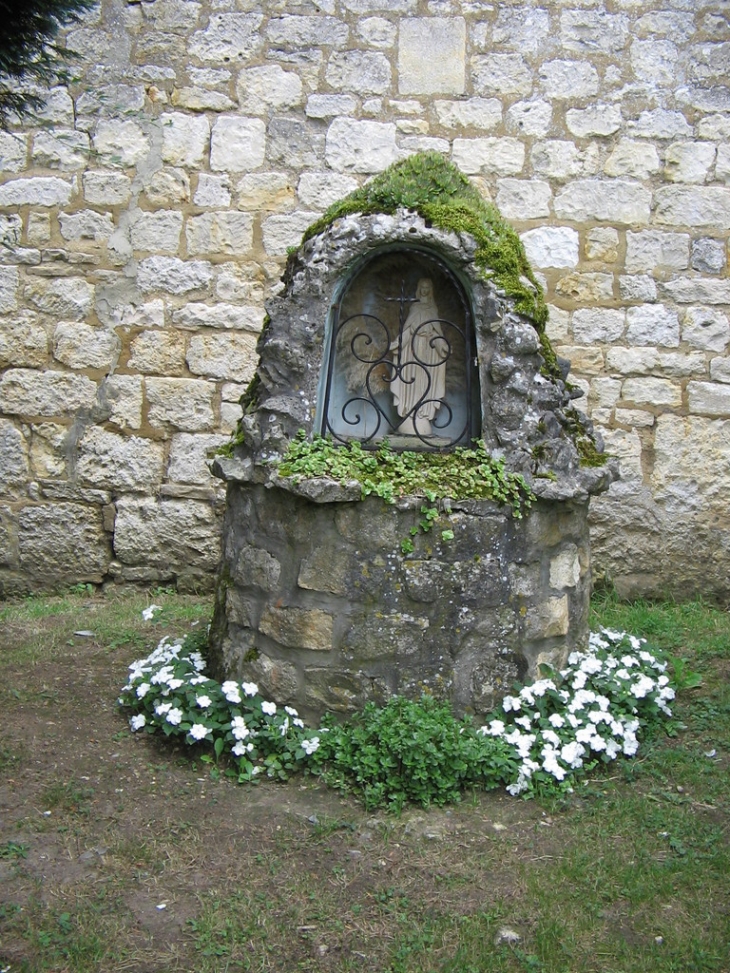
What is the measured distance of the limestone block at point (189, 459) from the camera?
5527mm

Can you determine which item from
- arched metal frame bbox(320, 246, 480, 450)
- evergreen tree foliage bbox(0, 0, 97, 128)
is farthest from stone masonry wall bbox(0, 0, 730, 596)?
evergreen tree foliage bbox(0, 0, 97, 128)

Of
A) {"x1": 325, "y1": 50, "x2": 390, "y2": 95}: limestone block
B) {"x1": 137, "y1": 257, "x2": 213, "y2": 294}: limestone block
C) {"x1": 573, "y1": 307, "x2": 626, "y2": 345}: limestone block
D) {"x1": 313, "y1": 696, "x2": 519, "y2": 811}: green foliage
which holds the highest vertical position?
{"x1": 325, "y1": 50, "x2": 390, "y2": 95}: limestone block

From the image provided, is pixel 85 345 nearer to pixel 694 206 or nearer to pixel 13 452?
pixel 13 452

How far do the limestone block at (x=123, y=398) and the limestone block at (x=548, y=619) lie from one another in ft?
9.57

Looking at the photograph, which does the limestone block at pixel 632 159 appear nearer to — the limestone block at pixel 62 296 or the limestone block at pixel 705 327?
the limestone block at pixel 705 327

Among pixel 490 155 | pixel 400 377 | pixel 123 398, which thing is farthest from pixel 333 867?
pixel 490 155

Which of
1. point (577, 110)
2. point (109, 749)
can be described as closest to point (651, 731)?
point (109, 749)

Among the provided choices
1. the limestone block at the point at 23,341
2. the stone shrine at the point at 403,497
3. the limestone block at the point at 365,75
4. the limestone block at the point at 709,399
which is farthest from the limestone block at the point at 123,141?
the limestone block at the point at 709,399

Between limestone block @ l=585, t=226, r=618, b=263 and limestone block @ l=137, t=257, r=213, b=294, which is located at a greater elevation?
limestone block @ l=585, t=226, r=618, b=263

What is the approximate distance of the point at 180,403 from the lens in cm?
553

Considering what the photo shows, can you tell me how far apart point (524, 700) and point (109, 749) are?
1496mm

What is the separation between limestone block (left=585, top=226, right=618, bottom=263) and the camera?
5.46m

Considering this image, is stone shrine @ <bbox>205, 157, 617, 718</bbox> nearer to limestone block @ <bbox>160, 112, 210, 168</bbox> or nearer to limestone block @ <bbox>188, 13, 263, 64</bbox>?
Answer: limestone block @ <bbox>160, 112, 210, 168</bbox>

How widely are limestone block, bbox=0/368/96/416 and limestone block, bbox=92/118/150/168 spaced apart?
50.2 inches
